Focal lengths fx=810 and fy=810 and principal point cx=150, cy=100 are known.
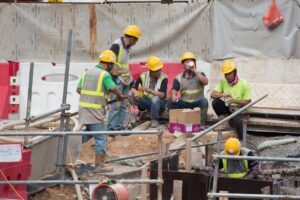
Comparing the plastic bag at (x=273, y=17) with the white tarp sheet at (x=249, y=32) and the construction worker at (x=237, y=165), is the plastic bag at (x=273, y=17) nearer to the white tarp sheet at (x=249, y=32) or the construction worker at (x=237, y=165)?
the white tarp sheet at (x=249, y=32)

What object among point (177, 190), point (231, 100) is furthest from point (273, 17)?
point (177, 190)

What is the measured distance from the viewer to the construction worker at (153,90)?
48.2 feet

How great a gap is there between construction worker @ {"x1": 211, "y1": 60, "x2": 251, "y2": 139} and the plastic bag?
8.22ft

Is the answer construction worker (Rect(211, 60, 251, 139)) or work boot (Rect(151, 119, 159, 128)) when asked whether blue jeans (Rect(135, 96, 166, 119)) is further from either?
construction worker (Rect(211, 60, 251, 139))

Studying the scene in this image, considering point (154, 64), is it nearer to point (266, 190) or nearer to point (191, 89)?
point (191, 89)

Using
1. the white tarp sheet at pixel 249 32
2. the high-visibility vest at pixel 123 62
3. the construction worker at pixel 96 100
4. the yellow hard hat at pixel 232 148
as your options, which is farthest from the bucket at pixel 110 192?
the white tarp sheet at pixel 249 32

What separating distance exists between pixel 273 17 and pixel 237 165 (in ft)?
18.5

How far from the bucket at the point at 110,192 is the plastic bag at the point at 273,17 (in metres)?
8.26

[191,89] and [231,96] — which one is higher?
[191,89]

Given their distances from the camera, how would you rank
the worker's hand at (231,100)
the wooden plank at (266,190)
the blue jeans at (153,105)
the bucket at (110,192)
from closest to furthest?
the bucket at (110,192) → the wooden plank at (266,190) → the worker's hand at (231,100) → the blue jeans at (153,105)

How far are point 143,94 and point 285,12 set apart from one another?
357 centimetres

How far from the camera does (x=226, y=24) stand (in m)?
16.4

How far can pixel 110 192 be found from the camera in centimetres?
869

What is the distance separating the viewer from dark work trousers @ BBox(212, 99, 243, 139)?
1394 cm
